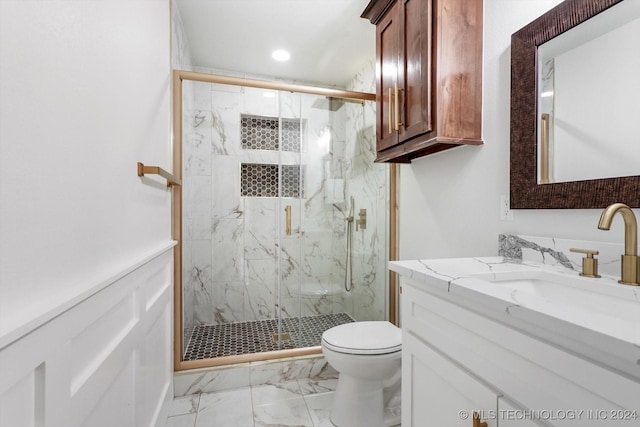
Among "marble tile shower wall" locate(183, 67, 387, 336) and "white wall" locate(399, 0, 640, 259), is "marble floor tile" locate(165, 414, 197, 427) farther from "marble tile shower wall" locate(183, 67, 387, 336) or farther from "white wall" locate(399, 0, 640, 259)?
"white wall" locate(399, 0, 640, 259)

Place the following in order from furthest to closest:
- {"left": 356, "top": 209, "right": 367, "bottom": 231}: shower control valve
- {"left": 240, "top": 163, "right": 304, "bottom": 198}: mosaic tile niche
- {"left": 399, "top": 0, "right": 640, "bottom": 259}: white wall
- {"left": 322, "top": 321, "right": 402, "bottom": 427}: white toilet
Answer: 1. {"left": 240, "top": 163, "right": 304, "bottom": 198}: mosaic tile niche
2. {"left": 356, "top": 209, "right": 367, "bottom": 231}: shower control valve
3. {"left": 322, "top": 321, "right": 402, "bottom": 427}: white toilet
4. {"left": 399, "top": 0, "right": 640, "bottom": 259}: white wall

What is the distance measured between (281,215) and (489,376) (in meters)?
1.93

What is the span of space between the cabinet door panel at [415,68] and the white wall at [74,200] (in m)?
1.16

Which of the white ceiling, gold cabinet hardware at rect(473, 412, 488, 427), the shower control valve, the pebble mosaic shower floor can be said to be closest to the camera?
gold cabinet hardware at rect(473, 412, 488, 427)

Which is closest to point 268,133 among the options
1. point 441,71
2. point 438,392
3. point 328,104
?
point 328,104

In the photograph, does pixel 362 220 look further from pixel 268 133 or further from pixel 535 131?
pixel 535 131

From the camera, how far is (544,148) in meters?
1.08

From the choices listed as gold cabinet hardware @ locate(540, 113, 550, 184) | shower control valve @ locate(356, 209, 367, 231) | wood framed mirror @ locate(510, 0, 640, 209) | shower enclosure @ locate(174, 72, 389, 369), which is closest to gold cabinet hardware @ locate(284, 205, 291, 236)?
shower enclosure @ locate(174, 72, 389, 369)

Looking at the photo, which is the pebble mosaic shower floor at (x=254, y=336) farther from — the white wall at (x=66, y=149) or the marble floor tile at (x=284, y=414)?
Result: the white wall at (x=66, y=149)

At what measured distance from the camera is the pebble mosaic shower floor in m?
2.10

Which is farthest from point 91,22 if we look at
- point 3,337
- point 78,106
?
point 3,337

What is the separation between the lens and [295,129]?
8.04ft

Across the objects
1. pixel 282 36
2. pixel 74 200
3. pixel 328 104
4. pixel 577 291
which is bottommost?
pixel 577 291

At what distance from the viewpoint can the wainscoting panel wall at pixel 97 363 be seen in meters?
0.49
